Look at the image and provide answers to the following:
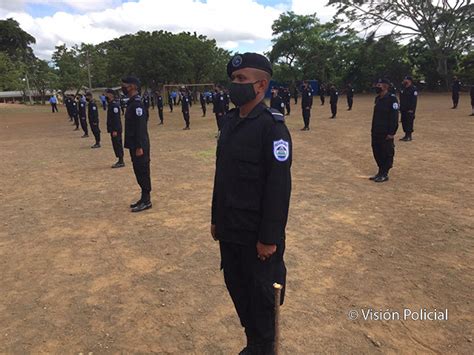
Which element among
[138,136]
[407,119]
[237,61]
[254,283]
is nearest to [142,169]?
[138,136]

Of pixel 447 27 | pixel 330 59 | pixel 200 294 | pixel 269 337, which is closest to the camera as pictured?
pixel 269 337

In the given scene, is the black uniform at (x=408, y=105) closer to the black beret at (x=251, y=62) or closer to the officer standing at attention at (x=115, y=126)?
the officer standing at attention at (x=115, y=126)

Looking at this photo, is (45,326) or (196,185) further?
(196,185)

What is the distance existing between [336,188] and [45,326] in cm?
500

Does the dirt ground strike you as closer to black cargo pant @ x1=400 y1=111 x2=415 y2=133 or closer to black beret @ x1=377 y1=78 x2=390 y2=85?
black beret @ x1=377 y1=78 x2=390 y2=85

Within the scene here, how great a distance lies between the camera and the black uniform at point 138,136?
576cm

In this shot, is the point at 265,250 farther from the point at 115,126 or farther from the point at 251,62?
the point at 115,126

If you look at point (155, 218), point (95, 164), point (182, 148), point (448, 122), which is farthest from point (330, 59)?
point (155, 218)

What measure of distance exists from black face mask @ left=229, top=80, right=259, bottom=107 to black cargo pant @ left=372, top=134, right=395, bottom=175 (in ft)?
17.0

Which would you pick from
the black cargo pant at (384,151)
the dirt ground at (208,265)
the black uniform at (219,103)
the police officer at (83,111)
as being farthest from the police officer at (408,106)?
the police officer at (83,111)

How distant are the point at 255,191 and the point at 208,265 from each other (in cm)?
192

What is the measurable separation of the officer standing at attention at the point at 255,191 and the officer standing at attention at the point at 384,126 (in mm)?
4991

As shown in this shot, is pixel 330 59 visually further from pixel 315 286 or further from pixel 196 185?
pixel 315 286

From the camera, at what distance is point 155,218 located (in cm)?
549
